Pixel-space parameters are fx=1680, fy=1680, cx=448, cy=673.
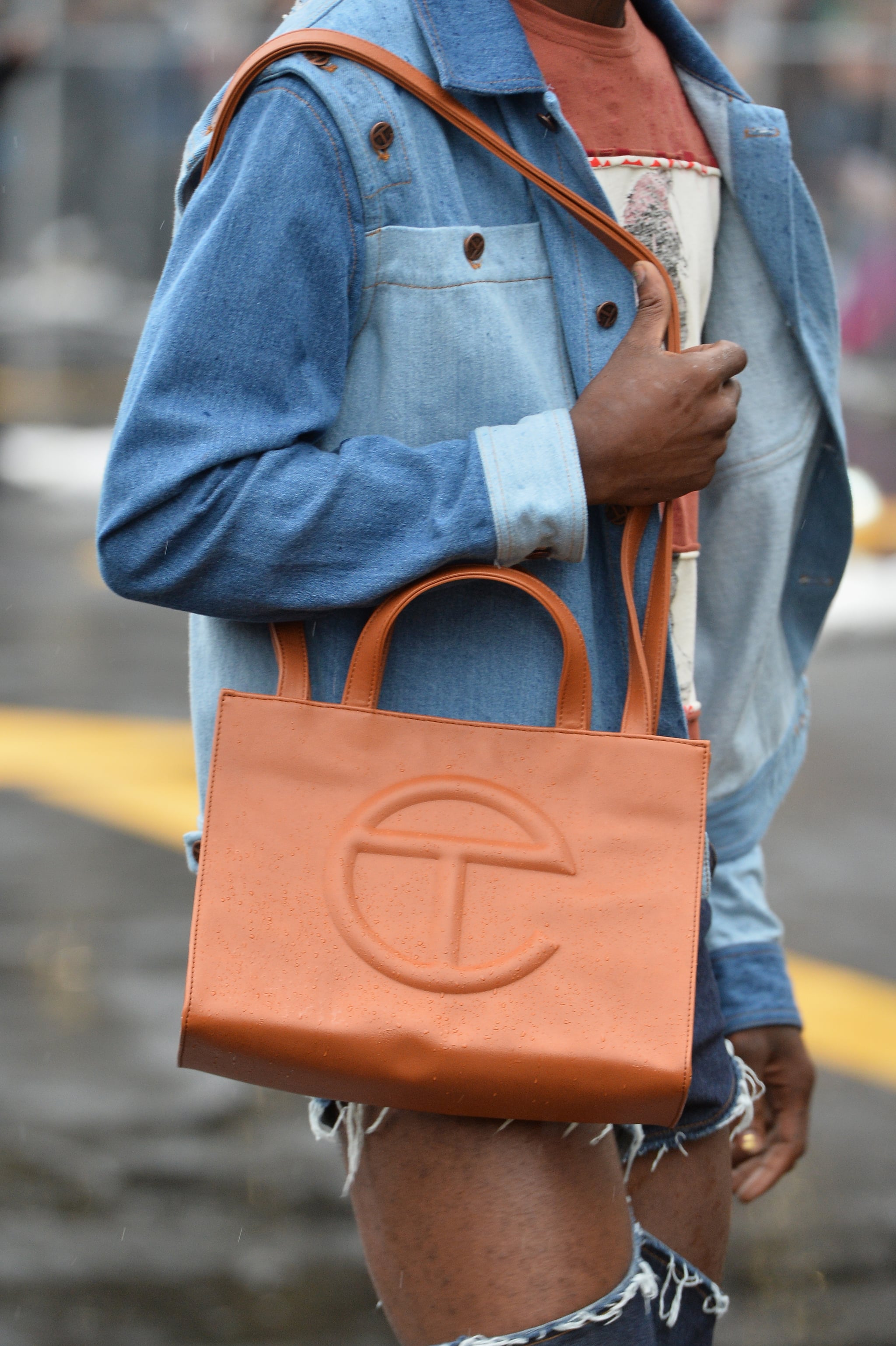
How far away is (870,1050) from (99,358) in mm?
13189

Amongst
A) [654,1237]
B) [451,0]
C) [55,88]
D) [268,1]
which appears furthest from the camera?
[55,88]

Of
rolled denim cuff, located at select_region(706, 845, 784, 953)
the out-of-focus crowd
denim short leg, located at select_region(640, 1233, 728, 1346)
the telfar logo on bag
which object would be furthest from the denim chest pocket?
the out-of-focus crowd

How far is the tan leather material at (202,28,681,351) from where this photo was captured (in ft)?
5.07

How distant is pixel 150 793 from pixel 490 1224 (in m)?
3.90

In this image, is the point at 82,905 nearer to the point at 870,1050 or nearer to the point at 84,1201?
the point at 84,1201

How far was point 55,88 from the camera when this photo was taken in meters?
16.5

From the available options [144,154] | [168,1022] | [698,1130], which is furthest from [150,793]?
[144,154]

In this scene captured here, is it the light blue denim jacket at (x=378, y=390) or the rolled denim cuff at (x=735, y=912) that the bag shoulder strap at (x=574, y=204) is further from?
the rolled denim cuff at (x=735, y=912)

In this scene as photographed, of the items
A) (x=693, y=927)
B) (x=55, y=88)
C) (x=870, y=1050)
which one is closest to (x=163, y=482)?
(x=693, y=927)

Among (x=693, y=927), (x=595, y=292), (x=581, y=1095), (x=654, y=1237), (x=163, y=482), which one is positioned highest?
(x=595, y=292)

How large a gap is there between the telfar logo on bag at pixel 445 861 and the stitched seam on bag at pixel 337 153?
0.48 m

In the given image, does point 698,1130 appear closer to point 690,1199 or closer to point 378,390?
point 690,1199

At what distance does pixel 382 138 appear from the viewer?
1.55 m

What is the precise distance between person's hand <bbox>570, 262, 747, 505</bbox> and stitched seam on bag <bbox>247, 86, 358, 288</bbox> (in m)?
0.25
